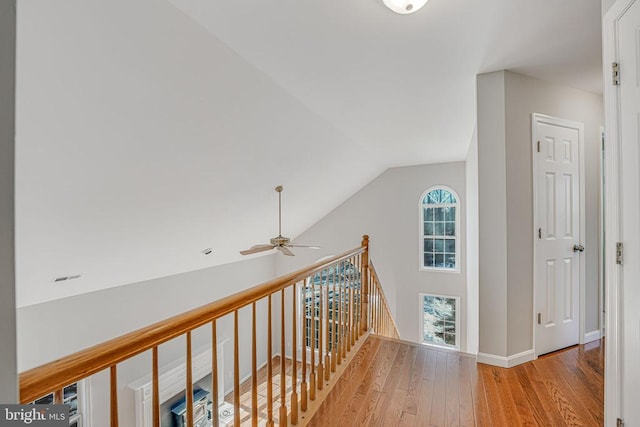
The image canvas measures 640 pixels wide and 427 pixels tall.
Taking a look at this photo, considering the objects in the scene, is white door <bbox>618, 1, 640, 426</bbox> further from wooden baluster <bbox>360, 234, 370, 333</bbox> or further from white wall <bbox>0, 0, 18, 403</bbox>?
wooden baluster <bbox>360, 234, 370, 333</bbox>

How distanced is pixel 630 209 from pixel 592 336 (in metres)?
2.17

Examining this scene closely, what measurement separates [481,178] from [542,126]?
68cm

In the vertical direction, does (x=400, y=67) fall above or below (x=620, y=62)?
above

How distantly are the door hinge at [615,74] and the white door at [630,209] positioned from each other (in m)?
0.02

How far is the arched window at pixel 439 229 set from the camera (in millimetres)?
5707

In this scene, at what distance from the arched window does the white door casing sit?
177 inches

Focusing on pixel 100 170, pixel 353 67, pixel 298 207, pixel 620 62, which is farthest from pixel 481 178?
pixel 298 207

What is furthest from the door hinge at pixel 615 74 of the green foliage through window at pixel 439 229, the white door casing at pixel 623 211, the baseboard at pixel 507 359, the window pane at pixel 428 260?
the window pane at pixel 428 260

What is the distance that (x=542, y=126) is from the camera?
2.47 metres

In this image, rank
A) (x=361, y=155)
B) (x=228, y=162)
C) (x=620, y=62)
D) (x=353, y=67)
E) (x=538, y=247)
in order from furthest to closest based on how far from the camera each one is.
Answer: (x=361, y=155), (x=228, y=162), (x=538, y=247), (x=353, y=67), (x=620, y=62)

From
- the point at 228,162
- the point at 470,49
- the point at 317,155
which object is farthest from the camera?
the point at 317,155

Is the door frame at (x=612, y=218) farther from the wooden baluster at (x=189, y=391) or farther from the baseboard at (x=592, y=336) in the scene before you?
the wooden baluster at (x=189, y=391)

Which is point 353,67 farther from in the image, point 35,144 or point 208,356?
point 208,356

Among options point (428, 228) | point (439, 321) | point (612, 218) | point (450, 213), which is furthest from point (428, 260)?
point (612, 218)
